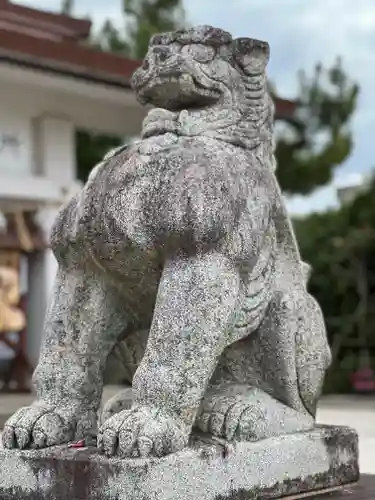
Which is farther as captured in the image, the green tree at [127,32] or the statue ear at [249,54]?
the green tree at [127,32]

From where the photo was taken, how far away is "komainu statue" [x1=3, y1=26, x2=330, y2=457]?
97.2 inches

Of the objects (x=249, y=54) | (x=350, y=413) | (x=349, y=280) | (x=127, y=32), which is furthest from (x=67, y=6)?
(x=249, y=54)

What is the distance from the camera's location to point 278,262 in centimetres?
289

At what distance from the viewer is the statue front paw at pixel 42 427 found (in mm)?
2547

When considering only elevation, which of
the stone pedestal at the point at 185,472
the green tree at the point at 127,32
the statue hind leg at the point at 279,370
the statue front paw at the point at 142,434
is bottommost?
the stone pedestal at the point at 185,472

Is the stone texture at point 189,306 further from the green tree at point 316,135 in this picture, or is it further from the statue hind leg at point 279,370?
the green tree at point 316,135

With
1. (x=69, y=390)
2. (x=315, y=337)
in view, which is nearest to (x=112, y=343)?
(x=69, y=390)

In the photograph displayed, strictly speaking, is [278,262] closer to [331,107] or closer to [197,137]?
[197,137]

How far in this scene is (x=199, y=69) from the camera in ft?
8.98

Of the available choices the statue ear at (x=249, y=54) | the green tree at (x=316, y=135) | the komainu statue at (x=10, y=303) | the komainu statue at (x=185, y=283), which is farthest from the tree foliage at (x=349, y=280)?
the statue ear at (x=249, y=54)

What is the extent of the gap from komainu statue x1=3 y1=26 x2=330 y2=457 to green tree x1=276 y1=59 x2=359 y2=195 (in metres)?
10.2

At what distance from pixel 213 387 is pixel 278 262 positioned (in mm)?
422

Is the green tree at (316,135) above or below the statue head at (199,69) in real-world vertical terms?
above

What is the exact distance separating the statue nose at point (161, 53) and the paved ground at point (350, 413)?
2.36 m
